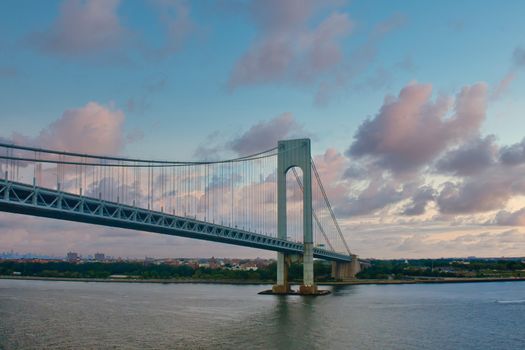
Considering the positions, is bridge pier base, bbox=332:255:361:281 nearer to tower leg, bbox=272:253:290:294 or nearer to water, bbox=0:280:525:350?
tower leg, bbox=272:253:290:294

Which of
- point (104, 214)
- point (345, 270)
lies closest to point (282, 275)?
point (104, 214)

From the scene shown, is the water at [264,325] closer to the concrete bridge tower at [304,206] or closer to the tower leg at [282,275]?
the concrete bridge tower at [304,206]

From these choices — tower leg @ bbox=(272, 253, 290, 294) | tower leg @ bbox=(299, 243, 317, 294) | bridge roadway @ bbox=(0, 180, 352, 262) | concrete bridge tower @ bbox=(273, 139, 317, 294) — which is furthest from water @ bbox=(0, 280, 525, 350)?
tower leg @ bbox=(272, 253, 290, 294)

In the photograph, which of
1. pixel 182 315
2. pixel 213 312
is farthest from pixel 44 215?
pixel 213 312

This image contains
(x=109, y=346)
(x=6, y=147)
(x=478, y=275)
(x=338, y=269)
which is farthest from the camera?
(x=478, y=275)

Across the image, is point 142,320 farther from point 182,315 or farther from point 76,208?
point 76,208

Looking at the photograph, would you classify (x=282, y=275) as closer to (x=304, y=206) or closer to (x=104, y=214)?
(x=304, y=206)
